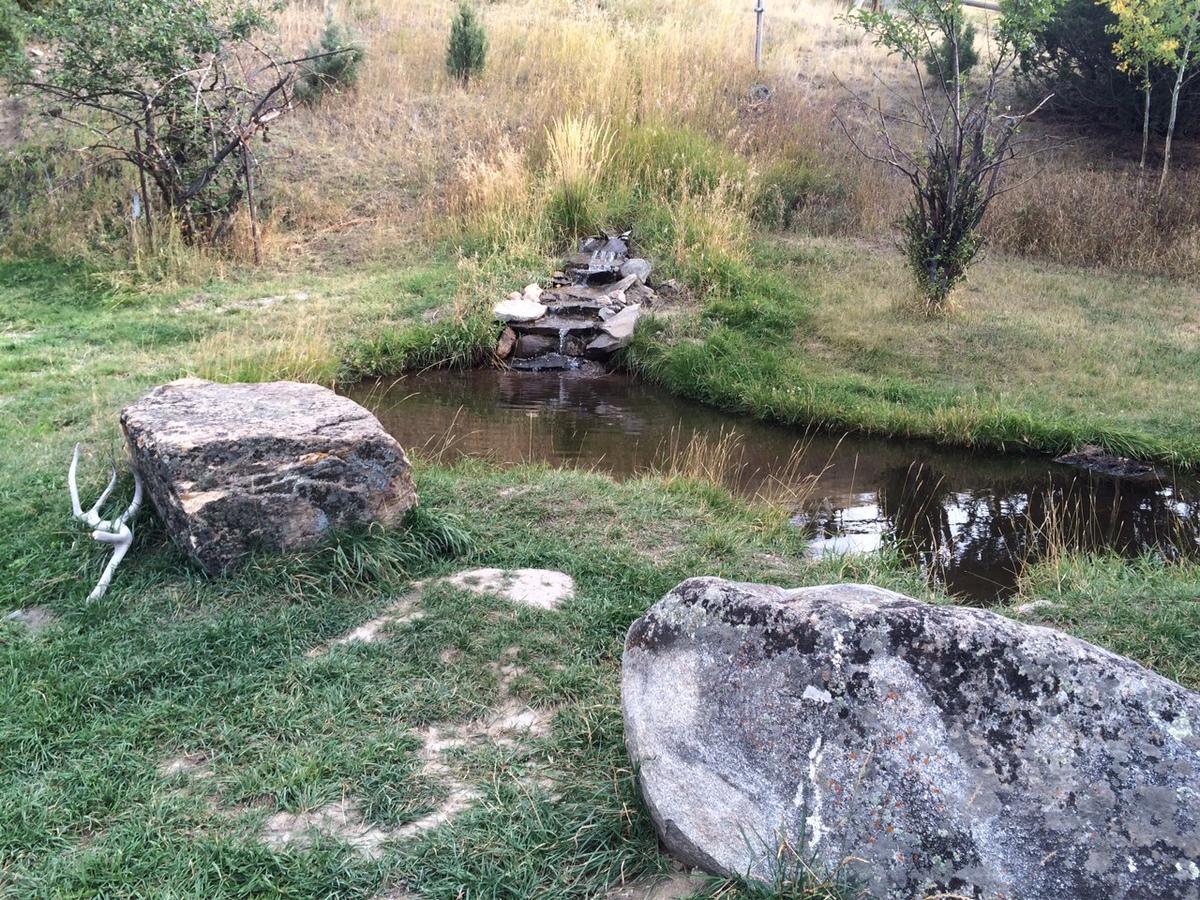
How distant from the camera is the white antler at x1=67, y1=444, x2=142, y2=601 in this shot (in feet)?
14.9

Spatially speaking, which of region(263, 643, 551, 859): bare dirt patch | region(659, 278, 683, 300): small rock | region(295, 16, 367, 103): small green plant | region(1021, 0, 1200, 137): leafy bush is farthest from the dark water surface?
region(1021, 0, 1200, 137): leafy bush

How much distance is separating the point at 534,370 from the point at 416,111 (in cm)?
707

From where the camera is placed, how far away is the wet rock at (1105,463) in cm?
757

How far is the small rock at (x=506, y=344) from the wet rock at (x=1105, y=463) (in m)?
5.21

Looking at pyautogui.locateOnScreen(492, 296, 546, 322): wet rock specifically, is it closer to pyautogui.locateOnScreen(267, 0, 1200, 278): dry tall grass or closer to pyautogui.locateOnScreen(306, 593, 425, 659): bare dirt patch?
pyautogui.locateOnScreen(267, 0, 1200, 278): dry tall grass

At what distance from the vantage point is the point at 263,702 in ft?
12.4

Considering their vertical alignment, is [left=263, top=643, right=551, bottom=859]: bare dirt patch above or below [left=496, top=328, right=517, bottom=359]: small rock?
above

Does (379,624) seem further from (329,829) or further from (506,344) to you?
(506,344)

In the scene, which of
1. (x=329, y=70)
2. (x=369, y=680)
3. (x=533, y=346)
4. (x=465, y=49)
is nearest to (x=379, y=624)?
(x=369, y=680)

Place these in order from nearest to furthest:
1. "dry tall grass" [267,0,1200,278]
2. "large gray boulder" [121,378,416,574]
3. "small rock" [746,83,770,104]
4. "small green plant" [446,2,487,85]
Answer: "large gray boulder" [121,378,416,574] < "dry tall grass" [267,0,1200,278] < "small rock" [746,83,770,104] < "small green plant" [446,2,487,85]

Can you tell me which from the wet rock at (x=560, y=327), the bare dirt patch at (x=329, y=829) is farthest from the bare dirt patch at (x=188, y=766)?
the wet rock at (x=560, y=327)

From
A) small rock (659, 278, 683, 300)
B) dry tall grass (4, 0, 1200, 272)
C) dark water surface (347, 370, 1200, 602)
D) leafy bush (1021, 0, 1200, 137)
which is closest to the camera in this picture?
dark water surface (347, 370, 1200, 602)

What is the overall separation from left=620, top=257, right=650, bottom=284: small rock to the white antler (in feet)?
24.0

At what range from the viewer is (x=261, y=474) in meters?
4.56
